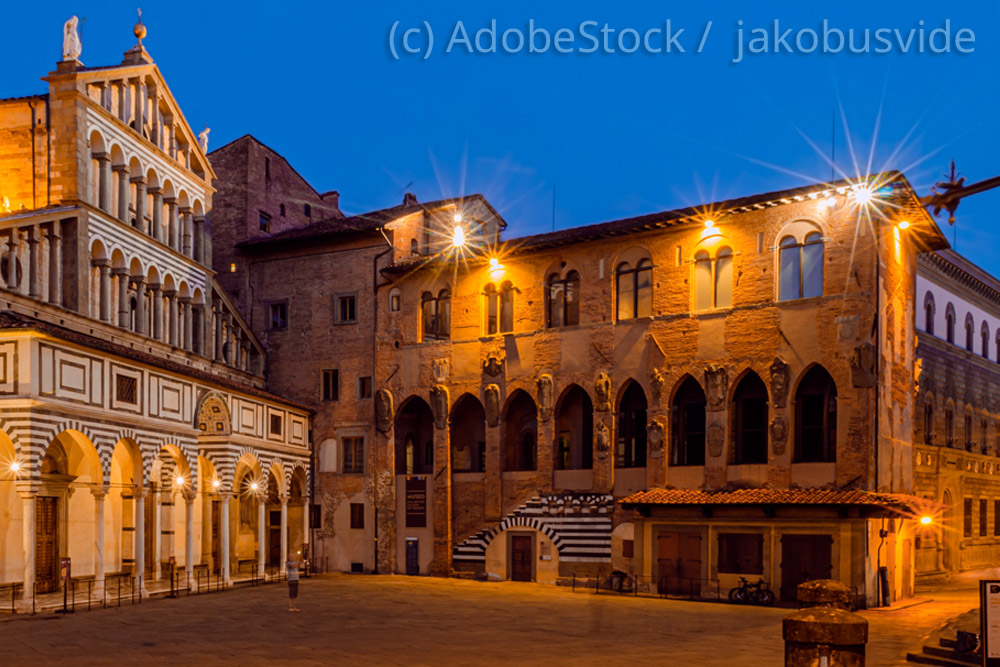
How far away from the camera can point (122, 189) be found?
35.0 metres

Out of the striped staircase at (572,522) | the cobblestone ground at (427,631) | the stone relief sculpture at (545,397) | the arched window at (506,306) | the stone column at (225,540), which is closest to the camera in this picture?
the cobblestone ground at (427,631)

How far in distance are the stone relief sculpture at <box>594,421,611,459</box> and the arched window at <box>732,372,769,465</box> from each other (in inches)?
164

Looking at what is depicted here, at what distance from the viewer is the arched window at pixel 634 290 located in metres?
35.5

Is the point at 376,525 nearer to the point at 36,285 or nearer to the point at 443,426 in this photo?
the point at 443,426

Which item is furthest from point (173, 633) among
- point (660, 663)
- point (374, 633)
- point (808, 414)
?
point (808, 414)

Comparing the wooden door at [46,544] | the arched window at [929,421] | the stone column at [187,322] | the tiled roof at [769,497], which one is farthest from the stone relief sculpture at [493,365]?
the arched window at [929,421]

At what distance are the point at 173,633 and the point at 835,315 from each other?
19767 mm

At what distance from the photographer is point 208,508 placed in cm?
3816

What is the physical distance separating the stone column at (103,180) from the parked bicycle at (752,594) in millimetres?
21983

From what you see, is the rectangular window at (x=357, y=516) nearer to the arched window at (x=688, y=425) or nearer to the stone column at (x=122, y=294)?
the stone column at (x=122, y=294)

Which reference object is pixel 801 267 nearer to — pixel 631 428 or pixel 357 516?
pixel 631 428

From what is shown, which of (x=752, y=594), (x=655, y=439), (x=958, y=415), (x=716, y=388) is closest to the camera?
(x=752, y=594)

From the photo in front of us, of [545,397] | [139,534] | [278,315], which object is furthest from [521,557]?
[278,315]

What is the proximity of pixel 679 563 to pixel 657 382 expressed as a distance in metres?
5.58
